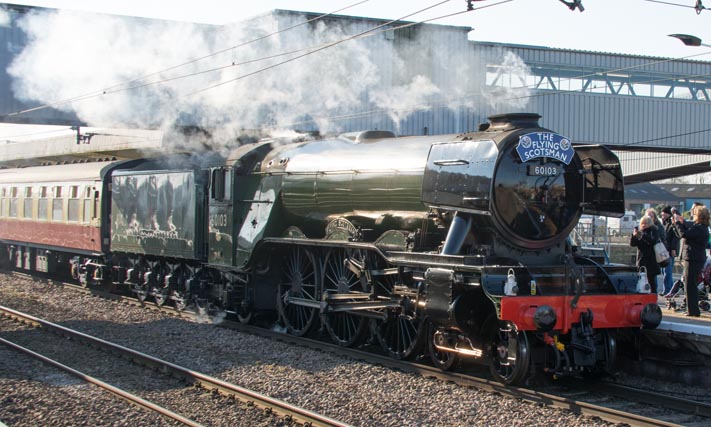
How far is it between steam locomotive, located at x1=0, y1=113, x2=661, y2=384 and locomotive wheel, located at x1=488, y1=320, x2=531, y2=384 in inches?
0.8

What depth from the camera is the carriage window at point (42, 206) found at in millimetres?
20255

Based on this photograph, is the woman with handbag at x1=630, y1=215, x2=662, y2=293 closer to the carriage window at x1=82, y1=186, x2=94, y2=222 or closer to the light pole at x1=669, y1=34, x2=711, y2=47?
the light pole at x1=669, y1=34, x2=711, y2=47

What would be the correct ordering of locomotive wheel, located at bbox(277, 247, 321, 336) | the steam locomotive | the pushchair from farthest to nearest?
the pushchair
locomotive wheel, located at bbox(277, 247, 321, 336)
the steam locomotive

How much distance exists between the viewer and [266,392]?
7.98 metres

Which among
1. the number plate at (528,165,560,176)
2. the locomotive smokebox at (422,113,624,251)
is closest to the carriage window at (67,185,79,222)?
the locomotive smokebox at (422,113,624,251)

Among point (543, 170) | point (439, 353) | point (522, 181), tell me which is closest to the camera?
point (522, 181)

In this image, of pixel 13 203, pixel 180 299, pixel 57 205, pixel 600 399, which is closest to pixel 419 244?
Result: pixel 600 399

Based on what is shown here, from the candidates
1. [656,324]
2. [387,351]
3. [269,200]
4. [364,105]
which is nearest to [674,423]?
[656,324]

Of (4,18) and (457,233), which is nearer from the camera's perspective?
(457,233)

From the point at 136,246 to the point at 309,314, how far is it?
5347mm

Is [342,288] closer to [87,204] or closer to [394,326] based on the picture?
[394,326]

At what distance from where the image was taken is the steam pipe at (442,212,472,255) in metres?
8.44

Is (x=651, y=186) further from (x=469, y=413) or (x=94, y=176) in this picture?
(x=469, y=413)

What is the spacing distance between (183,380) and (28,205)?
14632 millimetres
